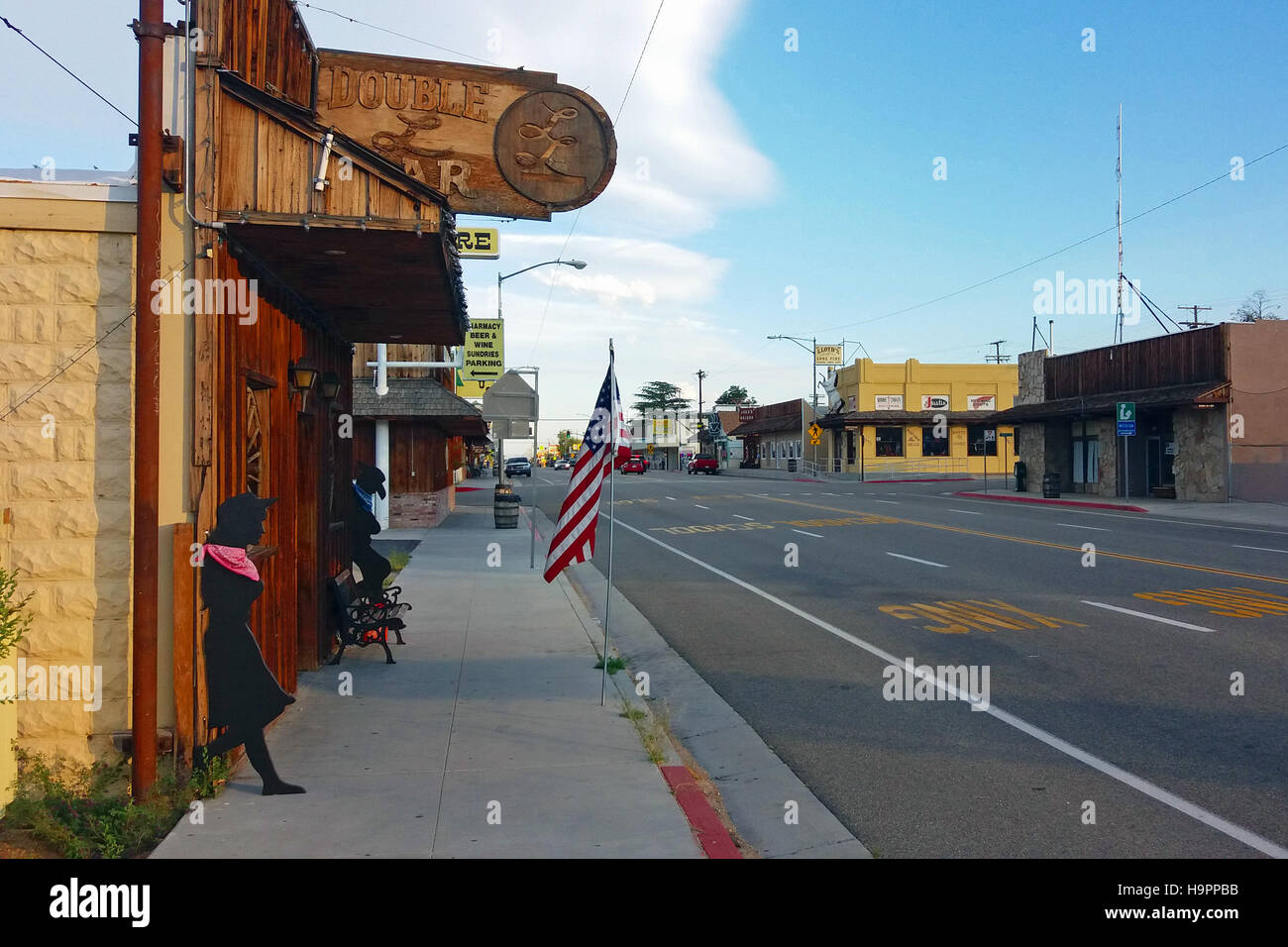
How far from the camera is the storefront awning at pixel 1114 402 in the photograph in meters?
30.7

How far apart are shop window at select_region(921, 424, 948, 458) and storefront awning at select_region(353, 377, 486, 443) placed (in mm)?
44594

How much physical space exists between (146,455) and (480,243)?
1811cm

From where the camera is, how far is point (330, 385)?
9.34 meters

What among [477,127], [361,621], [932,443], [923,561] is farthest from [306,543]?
[932,443]

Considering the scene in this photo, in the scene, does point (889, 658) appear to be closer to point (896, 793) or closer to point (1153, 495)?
point (896, 793)

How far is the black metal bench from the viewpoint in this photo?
9.27 metres

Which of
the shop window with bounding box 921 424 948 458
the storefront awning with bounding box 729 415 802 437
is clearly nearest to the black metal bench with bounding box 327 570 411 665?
the shop window with bounding box 921 424 948 458

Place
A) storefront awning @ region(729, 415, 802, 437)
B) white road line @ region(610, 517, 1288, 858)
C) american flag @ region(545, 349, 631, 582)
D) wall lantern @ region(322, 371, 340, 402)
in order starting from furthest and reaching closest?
storefront awning @ region(729, 415, 802, 437), wall lantern @ region(322, 371, 340, 402), american flag @ region(545, 349, 631, 582), white road line @ region(610, 517, 1288, 858)

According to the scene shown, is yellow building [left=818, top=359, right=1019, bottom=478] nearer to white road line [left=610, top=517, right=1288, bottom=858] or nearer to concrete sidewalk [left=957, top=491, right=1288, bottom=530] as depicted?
concrete sidewalk [left=957, top=491, right=1288, bottom=530]

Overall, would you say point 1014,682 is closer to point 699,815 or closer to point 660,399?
point 699,815

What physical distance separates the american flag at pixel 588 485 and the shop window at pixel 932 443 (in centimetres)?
5916

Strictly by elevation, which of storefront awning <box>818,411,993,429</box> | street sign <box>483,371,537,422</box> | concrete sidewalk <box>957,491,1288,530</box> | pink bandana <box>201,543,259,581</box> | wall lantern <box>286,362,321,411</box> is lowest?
concrete sidewalk <box>957,491,1288,530</box>

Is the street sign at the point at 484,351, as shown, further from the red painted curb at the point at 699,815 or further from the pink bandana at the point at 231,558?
the red painted curb at the point at 699,815

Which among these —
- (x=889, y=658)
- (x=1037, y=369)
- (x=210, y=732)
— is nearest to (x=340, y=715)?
(x=210, y=732)
